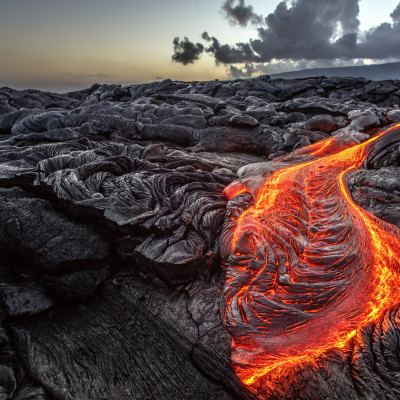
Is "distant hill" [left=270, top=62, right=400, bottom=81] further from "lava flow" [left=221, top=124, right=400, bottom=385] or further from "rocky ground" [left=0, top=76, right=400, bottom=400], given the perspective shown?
"lava flow" [left=221, top=124, right=400, bottom=385]

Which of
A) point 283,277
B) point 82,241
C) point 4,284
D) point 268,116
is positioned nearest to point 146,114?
point 268,116

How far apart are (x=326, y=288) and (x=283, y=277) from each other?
24.0 inches

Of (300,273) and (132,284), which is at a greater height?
(300,273)

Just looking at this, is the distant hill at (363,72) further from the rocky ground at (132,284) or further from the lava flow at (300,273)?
the lava flow at (300,273)

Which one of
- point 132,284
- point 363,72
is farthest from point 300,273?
point 363,72

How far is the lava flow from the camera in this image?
11.0ft

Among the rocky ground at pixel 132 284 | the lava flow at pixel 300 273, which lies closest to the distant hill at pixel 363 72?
the rocky ground at pixel 132 284

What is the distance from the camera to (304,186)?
582cm

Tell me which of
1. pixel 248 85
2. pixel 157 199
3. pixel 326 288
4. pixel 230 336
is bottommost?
pixel 230 336

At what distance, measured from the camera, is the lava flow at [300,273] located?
3.36 metres

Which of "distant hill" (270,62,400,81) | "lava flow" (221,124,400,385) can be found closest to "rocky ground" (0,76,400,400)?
"lava flow" (221,124,400,385)

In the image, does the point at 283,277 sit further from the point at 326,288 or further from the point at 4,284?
the point at 4,284

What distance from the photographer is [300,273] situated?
3.96 m

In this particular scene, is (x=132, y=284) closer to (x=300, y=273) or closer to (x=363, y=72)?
(x=300, y=273)
